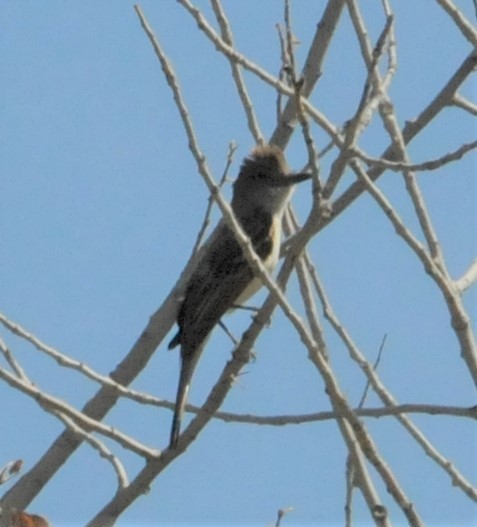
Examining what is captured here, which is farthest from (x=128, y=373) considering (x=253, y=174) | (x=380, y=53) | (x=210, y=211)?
(x=253, y=174)

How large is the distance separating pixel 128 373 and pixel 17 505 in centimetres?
84

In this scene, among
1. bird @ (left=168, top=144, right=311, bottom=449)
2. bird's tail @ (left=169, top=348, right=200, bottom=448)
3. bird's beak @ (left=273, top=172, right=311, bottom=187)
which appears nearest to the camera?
bird's tail @ (left=169, top=348, right=200, bottom=448)

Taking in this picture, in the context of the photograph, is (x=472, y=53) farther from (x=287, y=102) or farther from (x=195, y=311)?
(x=195, y=311)

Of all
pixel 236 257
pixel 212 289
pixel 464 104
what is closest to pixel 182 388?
pixel 212 289

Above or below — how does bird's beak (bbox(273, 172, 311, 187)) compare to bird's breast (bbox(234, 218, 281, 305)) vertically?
above

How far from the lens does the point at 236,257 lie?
295 inches

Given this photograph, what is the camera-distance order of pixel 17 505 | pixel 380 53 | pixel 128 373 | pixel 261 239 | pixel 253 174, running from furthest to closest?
1. pixel 253 174
2. pixel 261 239
3. pixel 128 373
4. pixel 17 505
5. pixel 380 53

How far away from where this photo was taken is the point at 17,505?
17.3 ft

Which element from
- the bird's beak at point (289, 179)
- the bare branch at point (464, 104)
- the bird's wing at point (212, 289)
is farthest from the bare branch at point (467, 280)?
the bird's beak at point (289, 179)

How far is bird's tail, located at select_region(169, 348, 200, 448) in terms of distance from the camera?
5.27 meters

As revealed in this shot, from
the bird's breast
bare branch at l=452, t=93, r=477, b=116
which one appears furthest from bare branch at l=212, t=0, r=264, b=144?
the bird's breast

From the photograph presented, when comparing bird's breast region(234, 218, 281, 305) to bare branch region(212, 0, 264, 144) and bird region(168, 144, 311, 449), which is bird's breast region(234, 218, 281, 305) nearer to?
bird region(168, 144, 311, 449)

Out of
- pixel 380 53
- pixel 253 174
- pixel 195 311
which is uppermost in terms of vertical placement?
pixel 253 174

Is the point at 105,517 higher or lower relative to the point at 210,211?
lower
